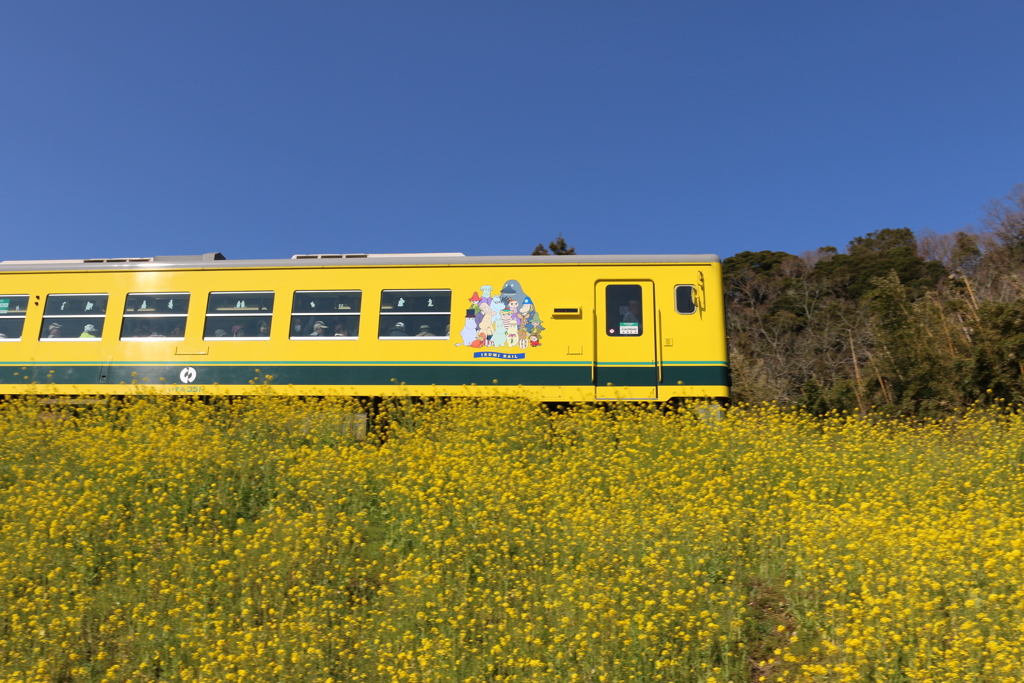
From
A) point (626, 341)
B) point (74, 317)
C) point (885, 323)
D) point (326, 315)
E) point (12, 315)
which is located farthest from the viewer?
point (885, 323)

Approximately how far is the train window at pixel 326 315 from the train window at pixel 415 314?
1.57ft

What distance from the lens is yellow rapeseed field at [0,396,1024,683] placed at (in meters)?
4.53

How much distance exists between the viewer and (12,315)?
1184 cm

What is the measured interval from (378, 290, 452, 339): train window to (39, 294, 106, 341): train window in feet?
16.0

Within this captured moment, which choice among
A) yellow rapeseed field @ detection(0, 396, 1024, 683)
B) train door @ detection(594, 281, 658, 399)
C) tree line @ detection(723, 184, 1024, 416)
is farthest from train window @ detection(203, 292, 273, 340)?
tree line @ detection(723, 184, 1024, 416)

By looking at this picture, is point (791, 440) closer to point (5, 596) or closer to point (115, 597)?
point (115, 597)

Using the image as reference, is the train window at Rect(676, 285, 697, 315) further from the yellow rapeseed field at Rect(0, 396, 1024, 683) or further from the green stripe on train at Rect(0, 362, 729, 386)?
the yellow rapeseed field at Rect(0, 396, 1024, 683)

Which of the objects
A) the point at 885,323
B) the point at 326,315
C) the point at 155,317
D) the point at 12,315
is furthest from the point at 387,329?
the point at 885,323

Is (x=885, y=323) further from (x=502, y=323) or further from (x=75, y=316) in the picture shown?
(x=75, y=316)

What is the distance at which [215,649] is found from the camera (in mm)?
4855

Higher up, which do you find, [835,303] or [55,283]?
[835,303]

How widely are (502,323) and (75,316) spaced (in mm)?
7271

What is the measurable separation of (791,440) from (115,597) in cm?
772

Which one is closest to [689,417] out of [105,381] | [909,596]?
[909,596]
